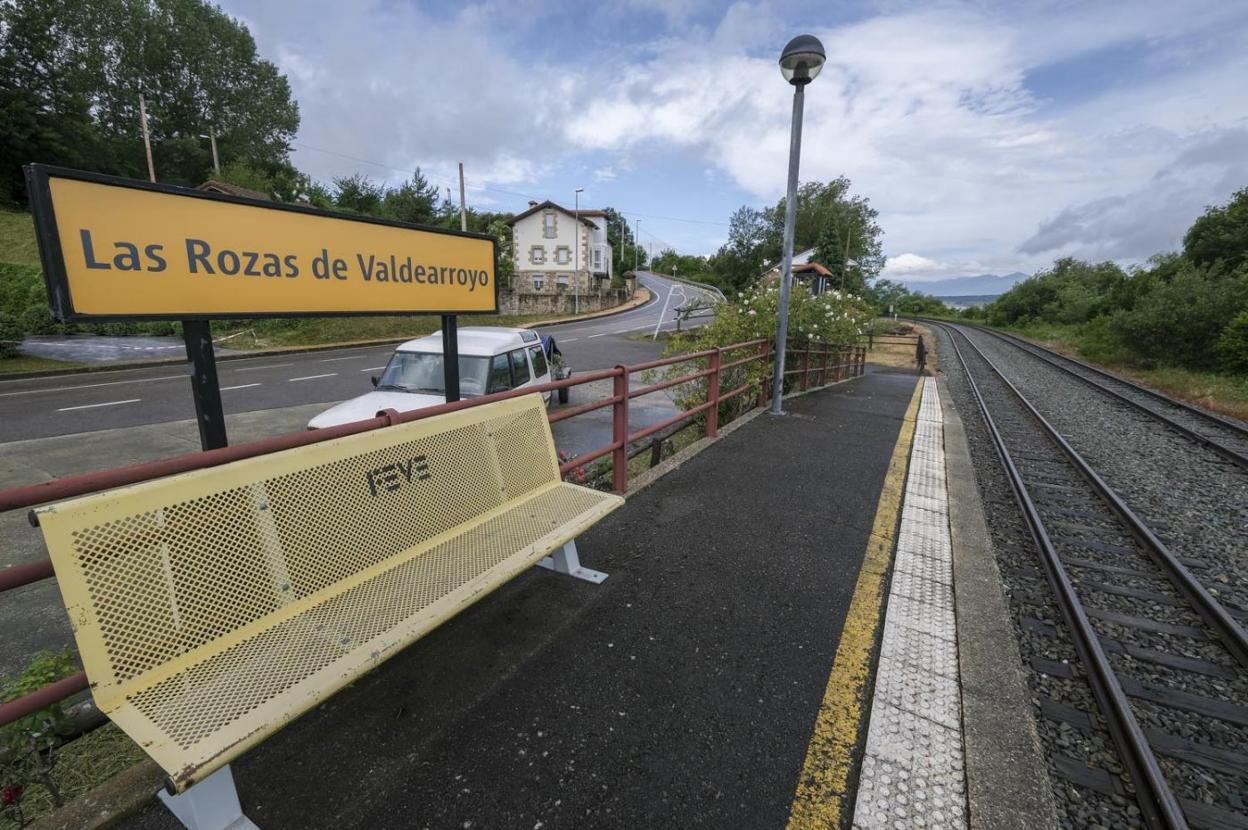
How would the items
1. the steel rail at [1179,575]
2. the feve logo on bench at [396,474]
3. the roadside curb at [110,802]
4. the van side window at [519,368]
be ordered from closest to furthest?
the roadside curb at [110,802] → the feve logo on bench at [396,474] → the steel rail at [1179,575] → the van side window at [519,368]

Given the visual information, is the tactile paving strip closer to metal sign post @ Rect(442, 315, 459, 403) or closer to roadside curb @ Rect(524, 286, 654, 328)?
metal sign post @ Rect(442, 315, 459, 403)

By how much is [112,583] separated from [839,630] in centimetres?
295

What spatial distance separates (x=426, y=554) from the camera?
2.60m

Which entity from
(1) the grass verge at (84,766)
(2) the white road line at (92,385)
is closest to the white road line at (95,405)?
(2) the white road line at (92,385)

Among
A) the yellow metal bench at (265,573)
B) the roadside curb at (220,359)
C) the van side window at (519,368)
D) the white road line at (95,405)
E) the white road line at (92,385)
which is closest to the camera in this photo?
the yellow metal bench at (265,573)

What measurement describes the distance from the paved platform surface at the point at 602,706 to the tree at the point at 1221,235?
149 ft

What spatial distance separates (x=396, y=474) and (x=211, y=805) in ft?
4.24

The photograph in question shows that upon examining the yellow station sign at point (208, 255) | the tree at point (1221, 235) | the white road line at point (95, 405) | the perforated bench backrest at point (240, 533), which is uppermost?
the tree at point (1221, 235)

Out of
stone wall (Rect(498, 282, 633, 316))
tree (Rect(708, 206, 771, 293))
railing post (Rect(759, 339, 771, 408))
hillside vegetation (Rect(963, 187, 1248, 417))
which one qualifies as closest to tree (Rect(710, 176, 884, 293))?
tree (Rect(708, 206, 771, 293))

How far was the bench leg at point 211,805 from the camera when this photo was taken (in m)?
1.54

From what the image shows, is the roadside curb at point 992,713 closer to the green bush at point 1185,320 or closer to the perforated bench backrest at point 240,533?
the perforated bench backrest at point 240,533

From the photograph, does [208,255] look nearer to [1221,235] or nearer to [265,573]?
[265,573]

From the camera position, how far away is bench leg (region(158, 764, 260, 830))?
1537 mm

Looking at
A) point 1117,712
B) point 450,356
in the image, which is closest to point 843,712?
point 1117,712
